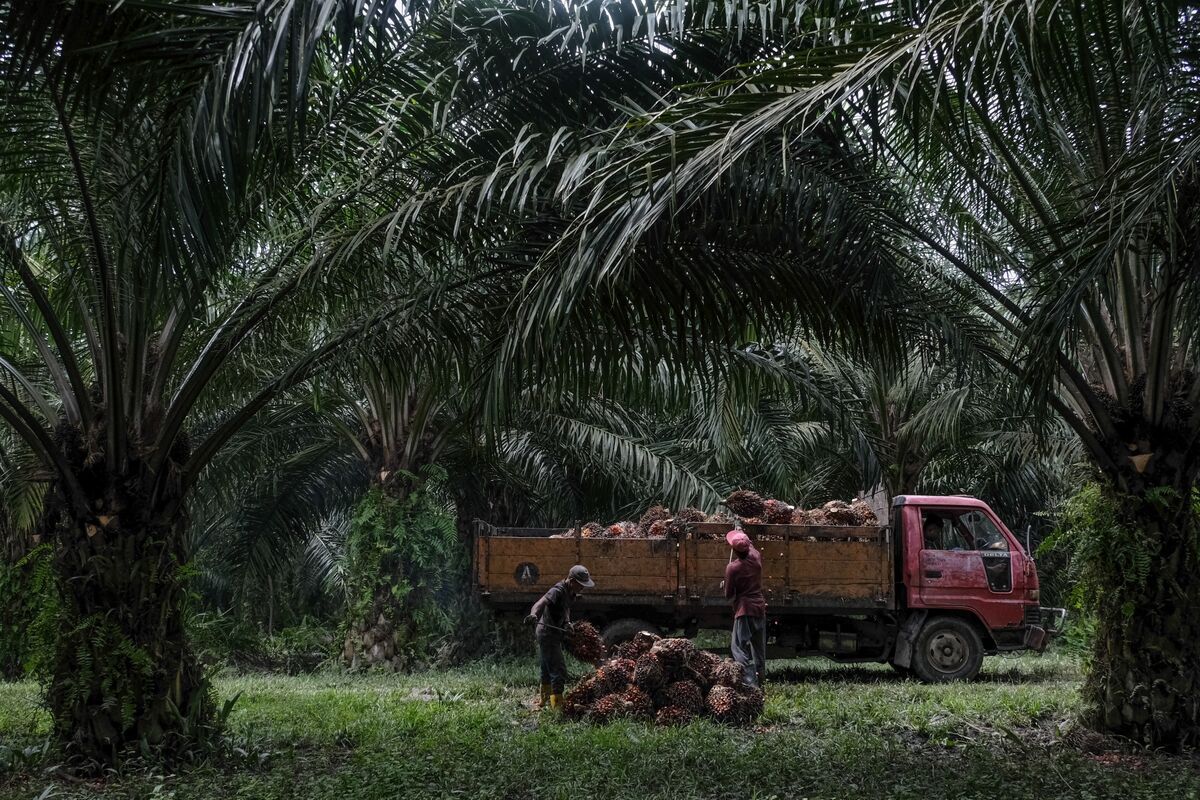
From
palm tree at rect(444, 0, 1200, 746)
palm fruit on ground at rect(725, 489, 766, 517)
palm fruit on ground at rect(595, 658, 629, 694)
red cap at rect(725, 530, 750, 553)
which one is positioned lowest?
palm fruit on ground at rect(595, 658, 629, 694)

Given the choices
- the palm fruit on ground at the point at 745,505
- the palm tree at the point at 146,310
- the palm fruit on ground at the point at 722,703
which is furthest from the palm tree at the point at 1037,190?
the palm fruit on ground at the point at 745,505

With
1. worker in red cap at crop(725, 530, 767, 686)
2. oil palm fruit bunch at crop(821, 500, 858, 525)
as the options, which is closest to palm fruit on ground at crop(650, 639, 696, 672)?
worker in red cap at crop(725, 530, 767, 686)

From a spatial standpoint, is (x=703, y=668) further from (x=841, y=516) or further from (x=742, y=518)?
(x=841, y=516)

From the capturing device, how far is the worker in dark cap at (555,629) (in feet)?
33.1

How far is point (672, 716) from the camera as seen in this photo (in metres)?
9.10

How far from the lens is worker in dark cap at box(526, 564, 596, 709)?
10.1 metres

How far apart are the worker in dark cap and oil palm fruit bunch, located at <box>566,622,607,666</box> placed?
0.43m

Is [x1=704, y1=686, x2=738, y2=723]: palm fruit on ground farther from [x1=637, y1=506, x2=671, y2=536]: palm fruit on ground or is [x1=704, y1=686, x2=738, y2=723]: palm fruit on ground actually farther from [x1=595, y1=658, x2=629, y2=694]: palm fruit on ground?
Answer: [x1=637, y1=506, x2=671, y2=536]: palm fruit on ground

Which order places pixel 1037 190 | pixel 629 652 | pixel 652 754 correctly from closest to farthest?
pixel 652 754 → pixel 1037 190 → pixel 629 652

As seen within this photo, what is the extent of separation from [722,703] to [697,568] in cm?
356

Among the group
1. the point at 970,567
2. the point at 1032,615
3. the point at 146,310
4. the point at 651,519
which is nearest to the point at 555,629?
the point at 651,519

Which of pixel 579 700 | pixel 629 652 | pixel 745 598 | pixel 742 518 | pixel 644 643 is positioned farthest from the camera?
pixel 742 518

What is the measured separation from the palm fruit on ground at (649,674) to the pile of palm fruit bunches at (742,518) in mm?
3341

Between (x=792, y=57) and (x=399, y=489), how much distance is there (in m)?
10.5
